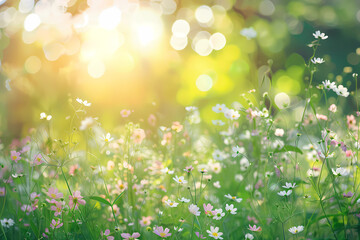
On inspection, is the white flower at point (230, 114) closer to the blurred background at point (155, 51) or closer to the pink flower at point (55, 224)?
the blurred background at point (155, 51)

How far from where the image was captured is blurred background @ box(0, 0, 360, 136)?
3.76m

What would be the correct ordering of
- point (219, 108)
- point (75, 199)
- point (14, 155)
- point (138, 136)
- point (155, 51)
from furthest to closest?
point (155, 51) → point (219, 108) → point (138, 136) → point (14, 155) → point (75, 199)

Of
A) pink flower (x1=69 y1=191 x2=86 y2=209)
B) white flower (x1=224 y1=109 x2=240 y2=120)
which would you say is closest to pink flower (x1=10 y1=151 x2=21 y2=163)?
pink flower (x1=69 y1=191 x2=86 y2=209)

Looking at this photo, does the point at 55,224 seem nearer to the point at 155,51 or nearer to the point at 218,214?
the point at 218,214

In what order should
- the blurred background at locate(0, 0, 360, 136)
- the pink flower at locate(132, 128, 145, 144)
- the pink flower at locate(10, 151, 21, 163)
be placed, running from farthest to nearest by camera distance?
the blurred background at locate(0, 0, 360, 136) → the pink flower at locate(132, 128, 145, 144) → the pink flower at locate(10, 151, 21, 163)

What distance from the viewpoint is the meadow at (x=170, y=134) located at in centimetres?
164

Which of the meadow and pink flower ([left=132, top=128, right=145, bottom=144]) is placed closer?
the meadow

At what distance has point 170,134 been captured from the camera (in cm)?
213

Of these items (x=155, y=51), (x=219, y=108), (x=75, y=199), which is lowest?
(x=155, y=51)

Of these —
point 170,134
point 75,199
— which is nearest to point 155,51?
point 170,134

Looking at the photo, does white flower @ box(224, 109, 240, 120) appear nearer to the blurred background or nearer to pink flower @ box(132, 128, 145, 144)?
pink flower @ box(132, 128, 145, 144)

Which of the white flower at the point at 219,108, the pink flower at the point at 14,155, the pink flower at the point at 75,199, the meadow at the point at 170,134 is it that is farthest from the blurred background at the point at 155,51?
the pink flower at the point at 75,199

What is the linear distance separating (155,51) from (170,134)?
13.0 feet

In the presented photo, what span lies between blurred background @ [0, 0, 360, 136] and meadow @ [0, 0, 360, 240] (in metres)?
0.03
